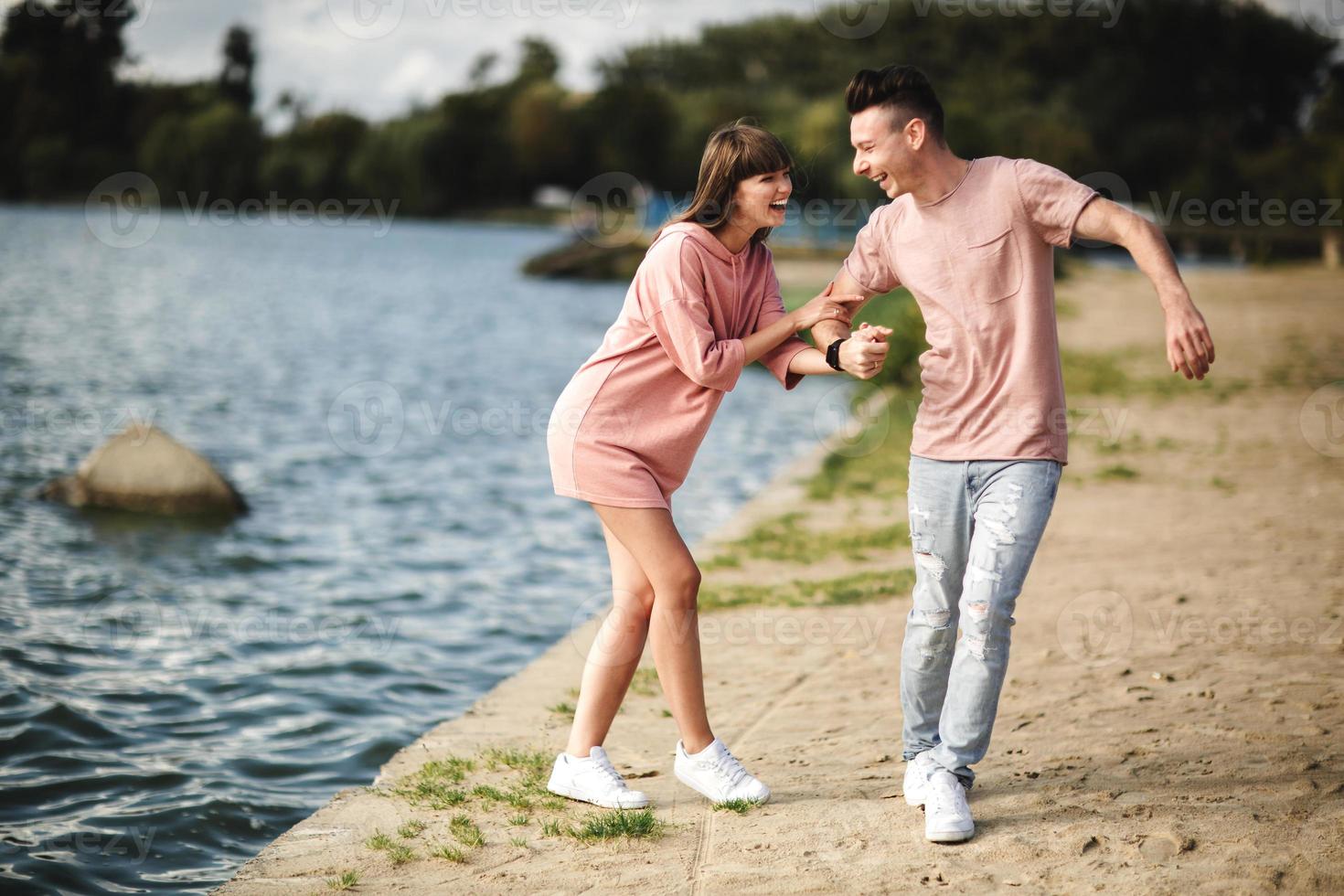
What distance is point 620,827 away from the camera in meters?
4.09

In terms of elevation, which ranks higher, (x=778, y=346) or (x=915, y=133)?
(x=915, y=133)

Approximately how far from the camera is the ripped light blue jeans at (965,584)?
3777 mm

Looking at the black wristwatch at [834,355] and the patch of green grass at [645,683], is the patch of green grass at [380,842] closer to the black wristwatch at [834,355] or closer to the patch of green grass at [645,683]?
the patch of green grass at [645,683]

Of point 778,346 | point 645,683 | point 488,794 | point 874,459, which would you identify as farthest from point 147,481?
point 778,346

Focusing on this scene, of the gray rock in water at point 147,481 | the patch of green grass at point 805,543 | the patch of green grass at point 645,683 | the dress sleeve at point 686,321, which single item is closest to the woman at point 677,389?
the dress sleeve at point 686,321

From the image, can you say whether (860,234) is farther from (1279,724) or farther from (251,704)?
(251,704)

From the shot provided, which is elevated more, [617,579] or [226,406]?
[617,579]

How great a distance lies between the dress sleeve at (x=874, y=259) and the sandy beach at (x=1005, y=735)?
1.71m

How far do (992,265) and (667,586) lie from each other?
1374mm

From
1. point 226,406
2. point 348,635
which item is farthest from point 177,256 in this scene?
point 348,635

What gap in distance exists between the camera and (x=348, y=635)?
7805 millimetres

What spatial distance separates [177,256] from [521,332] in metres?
31.3

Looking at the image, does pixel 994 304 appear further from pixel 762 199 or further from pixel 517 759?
pixel 517 759

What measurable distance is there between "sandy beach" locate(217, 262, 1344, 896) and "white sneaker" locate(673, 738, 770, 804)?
73 millimetres
